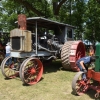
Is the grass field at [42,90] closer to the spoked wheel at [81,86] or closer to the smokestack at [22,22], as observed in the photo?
the spoked wheel at [81,86]

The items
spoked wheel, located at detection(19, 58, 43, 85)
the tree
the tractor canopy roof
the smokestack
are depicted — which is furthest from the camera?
the tree

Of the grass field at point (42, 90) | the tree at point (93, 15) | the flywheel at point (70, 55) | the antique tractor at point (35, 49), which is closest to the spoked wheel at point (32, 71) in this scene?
the antique tractor at point (35, 49)

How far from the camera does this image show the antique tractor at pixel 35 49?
606 cm

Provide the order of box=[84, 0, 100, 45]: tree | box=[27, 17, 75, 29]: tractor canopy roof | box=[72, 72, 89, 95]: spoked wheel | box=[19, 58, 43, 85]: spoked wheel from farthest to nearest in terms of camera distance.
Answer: box=[84, 0, 100, 45]: tree → box=[27, 17, 75, 29]: tractor canopy roof → box=[19, 58, 43, 85]: spoked wheel → box=[72, 72, 89, 95]: spoked wheel

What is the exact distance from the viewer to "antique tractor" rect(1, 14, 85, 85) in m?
6.06

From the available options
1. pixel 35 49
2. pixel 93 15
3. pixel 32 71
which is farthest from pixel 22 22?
pixel 93 15

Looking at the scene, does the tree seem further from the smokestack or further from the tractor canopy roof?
the smokestack

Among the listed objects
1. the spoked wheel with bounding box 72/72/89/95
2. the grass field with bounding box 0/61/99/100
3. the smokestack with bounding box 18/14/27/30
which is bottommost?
the grass field with bounding box 0/61/99/100

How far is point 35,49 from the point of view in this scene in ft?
22.7

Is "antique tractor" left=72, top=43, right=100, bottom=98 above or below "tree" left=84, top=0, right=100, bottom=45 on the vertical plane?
below

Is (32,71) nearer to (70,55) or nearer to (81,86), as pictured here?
(81,86)

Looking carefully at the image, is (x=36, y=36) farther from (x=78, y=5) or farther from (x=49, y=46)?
(x=78, y=5)

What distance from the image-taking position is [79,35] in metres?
19.1

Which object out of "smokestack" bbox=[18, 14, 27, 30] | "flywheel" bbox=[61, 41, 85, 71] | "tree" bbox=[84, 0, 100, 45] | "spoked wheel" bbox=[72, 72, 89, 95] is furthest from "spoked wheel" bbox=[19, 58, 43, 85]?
"tree" bbox=[84, 0, 100, 45]
